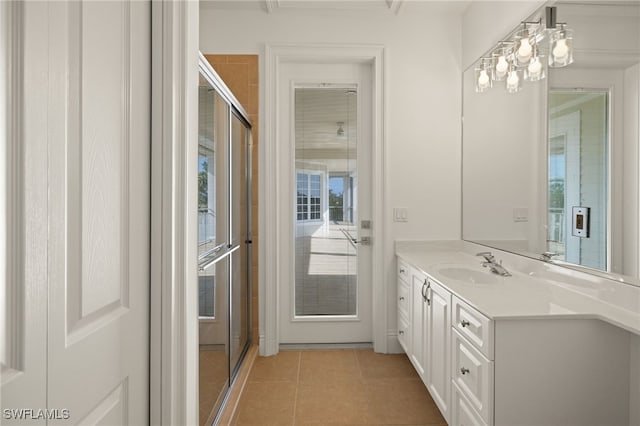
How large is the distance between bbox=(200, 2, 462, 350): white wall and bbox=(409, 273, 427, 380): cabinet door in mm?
536

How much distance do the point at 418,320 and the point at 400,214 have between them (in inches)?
36.5

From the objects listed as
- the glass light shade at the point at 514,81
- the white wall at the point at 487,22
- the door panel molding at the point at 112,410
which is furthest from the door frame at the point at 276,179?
the door panel molding at the point at 112,410

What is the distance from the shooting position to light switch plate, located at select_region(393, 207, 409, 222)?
2885 mm

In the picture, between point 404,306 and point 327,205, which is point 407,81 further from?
point 404,306

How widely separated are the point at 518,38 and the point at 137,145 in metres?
2.17

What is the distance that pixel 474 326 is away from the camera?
4.77 ft

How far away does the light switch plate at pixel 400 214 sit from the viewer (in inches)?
114

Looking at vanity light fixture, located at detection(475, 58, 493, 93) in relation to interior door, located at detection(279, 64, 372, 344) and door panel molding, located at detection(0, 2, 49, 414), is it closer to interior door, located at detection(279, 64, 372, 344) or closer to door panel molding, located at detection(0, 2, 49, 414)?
interior door, located at detection(279, 64, 372, 344)

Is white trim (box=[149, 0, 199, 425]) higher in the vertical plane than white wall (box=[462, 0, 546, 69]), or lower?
lower

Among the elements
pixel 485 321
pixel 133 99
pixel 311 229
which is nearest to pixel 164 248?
pixel 133 99

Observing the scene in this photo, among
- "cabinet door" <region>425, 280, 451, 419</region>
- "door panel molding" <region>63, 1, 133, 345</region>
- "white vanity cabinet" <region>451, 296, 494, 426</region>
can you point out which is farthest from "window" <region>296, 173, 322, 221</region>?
"door panel molding" <region>63, 1, 133, 345</region>

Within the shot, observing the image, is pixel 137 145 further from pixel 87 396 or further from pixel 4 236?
pixel 87 396

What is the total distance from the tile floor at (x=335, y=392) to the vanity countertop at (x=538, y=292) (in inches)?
32.6

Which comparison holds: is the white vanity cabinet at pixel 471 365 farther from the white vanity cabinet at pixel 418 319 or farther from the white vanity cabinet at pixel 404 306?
the white vanity cabinet at pixel 404 306
